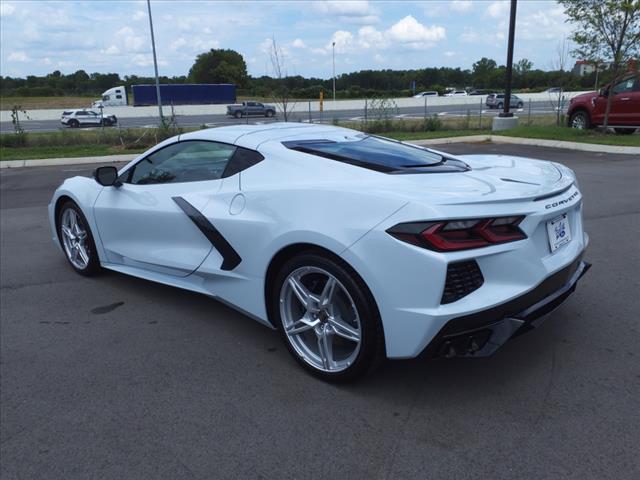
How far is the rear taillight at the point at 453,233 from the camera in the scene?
2.56 metres

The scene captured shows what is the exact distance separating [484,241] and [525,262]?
28cm

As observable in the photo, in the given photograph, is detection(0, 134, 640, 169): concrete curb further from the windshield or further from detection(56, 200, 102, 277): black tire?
the windshield

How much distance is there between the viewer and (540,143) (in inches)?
656

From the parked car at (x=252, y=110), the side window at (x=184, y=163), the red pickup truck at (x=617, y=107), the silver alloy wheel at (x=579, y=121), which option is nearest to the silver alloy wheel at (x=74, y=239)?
the side window at (x=184, y=163)

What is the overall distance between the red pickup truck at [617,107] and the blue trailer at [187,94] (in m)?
44.0

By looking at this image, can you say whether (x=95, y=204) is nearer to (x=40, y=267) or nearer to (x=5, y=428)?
(x=40, y=267)

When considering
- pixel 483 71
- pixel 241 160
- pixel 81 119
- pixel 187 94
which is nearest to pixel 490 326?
pixel 241 160

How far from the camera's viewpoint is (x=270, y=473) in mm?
2434

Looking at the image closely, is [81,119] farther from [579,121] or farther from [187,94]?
[579,121]

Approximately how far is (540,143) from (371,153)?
580 inches

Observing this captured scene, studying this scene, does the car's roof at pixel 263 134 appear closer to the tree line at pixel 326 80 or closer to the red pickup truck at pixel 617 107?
the red pickup truck at pixel 617 107

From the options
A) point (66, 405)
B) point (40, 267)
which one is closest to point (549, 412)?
point (66, 405)

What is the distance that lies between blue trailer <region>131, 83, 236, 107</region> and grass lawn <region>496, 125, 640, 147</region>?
42.7 metres

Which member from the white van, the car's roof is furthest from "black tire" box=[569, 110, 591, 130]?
the white van
